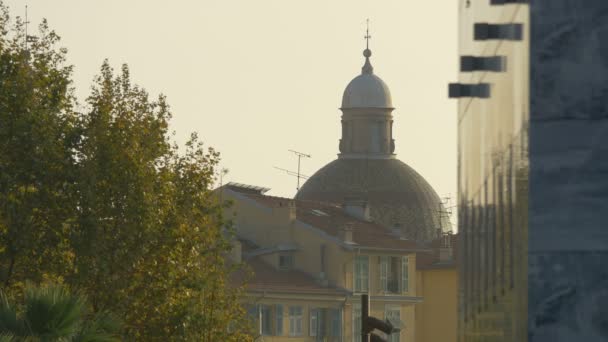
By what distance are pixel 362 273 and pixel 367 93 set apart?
6945 cm

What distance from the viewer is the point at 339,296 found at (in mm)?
95875

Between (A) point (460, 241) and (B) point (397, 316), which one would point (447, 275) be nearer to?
(B) point (397, 316)

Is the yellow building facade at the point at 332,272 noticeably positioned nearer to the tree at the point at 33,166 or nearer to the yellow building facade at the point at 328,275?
the yellow building facade at the point at 328,275

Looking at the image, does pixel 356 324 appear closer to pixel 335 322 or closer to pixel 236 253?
pixel 335 322

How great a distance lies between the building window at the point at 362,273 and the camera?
98625 mm

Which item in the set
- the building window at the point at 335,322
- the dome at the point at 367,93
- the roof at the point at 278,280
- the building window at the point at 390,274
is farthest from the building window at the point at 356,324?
the dome at the point at 367,93

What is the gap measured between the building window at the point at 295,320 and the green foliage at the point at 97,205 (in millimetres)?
52747

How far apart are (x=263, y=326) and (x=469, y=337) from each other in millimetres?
72788

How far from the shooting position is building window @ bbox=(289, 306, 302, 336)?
3669 inches

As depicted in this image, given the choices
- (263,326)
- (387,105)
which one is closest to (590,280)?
(263,326)

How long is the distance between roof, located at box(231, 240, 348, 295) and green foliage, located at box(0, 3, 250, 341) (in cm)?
5058

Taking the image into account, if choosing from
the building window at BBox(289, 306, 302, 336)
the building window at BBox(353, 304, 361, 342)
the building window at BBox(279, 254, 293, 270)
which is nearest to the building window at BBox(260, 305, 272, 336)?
the building window at BBox(289, 306, 302, 336)

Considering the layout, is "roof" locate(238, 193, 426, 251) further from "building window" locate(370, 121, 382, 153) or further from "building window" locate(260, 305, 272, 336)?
"building window" locate(370, 121, 382, 153)

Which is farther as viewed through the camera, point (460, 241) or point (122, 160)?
point (122, 160)
